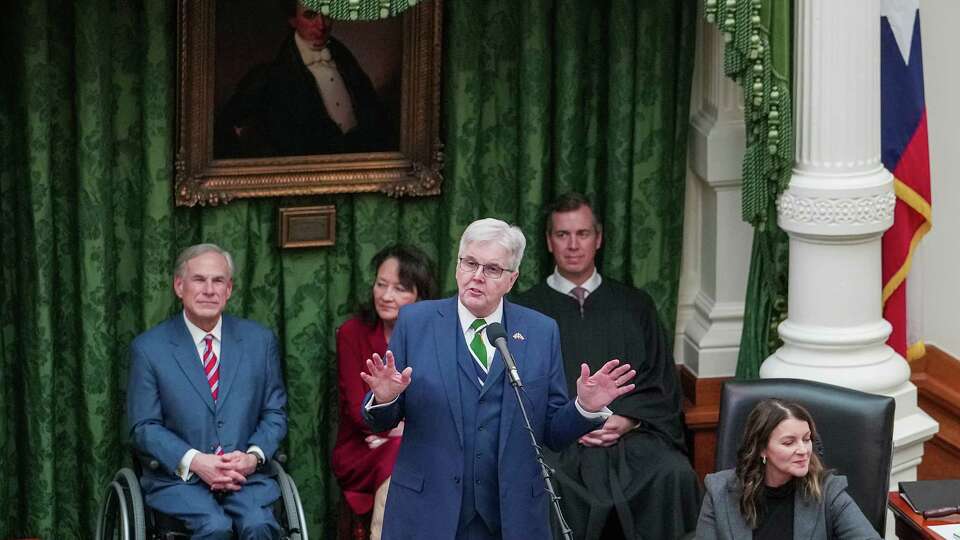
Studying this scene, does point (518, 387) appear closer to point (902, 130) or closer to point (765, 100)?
point (765, 100)

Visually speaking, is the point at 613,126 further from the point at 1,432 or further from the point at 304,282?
the point at 1,432

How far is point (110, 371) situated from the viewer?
22.7 feet

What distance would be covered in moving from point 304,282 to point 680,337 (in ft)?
5.16

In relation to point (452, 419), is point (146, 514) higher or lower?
lower

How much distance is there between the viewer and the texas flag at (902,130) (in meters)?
6.95

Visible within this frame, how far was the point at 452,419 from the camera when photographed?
5336 mm

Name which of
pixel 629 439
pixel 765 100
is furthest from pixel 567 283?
pixel 765 100

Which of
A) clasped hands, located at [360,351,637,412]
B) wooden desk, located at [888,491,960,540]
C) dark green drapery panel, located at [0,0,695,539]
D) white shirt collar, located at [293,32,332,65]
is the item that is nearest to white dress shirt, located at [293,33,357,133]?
white shirt collar, located at [293,32,332,65]

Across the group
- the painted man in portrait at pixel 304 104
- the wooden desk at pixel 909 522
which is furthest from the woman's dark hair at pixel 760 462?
the painted man in portrait at pixel 304 104

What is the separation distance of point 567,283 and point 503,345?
2263 millimetres

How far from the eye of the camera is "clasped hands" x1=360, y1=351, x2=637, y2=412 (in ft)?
16.7

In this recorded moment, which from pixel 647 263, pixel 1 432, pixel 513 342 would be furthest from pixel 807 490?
pixel 1 432

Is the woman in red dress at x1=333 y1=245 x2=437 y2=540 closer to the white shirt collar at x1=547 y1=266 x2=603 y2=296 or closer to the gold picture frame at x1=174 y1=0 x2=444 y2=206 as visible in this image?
the gold picture frame at x1=174 y1=0 x2=444 y2=206

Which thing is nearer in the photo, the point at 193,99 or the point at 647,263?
the point at 193,99
